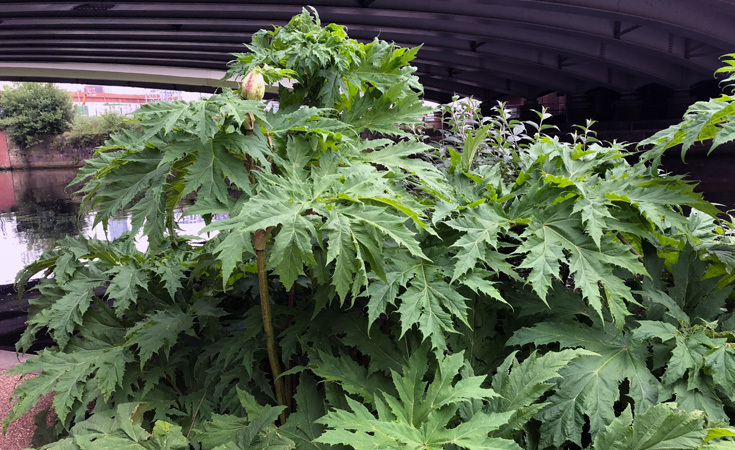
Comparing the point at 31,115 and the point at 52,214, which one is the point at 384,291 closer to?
the point at 52,214

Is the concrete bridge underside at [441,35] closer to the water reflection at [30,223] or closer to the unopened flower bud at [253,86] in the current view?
the water reflection at [30,223]

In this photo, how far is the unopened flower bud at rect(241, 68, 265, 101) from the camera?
1428 millimetres

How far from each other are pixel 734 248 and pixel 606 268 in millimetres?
646

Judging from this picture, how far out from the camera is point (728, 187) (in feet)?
38.6

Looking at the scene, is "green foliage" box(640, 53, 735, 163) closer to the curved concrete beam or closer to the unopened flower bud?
the unopened flower bud

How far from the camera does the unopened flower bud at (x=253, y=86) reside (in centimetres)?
143

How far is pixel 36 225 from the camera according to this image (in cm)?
1056

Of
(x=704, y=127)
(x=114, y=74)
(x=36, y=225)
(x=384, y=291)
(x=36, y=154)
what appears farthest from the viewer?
(x=36, y=154)

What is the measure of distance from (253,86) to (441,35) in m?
16.7

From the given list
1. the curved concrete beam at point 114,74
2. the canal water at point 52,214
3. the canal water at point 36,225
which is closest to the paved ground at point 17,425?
the canal water at point 36,225

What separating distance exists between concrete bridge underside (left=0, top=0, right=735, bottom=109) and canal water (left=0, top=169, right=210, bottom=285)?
18.3 feet

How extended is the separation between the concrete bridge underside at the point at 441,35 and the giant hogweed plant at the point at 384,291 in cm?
1203

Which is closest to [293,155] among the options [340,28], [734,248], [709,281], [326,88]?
[326,88]

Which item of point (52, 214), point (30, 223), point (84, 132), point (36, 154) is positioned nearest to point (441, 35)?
point (52, 214)
